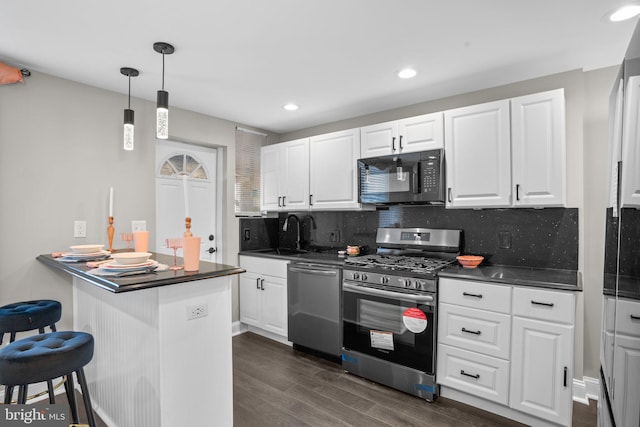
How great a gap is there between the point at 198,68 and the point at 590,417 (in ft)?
12.0

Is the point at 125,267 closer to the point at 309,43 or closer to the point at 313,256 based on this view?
the point at 309,43

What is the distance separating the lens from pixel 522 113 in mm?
2400

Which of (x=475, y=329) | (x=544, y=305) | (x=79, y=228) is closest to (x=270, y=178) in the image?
(x=79, y=228)

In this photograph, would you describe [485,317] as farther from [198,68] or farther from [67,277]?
[67,277]

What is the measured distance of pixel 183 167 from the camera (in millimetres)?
3613

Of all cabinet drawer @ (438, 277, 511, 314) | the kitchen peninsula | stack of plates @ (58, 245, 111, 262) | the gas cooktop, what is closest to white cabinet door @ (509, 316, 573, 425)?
cabinet drawer @ (438, 277, 511, 314)

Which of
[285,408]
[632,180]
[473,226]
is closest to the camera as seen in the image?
[632,180]

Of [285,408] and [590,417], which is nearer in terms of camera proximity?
[590,417]

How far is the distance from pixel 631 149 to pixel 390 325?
205 cm

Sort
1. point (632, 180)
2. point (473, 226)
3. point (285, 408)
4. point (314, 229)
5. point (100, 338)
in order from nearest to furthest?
point (632, 180) < point (100, 338) < point (285, 408) < point (473, 226) < point (314, 229)

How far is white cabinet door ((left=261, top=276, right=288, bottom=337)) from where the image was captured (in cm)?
344

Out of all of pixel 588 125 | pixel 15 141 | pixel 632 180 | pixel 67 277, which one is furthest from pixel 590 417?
pixel 15 141

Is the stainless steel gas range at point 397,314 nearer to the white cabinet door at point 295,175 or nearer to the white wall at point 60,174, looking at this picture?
the white cabinet door at point 295,175

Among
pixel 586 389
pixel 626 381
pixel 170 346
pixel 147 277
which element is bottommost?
pixel 586 389
